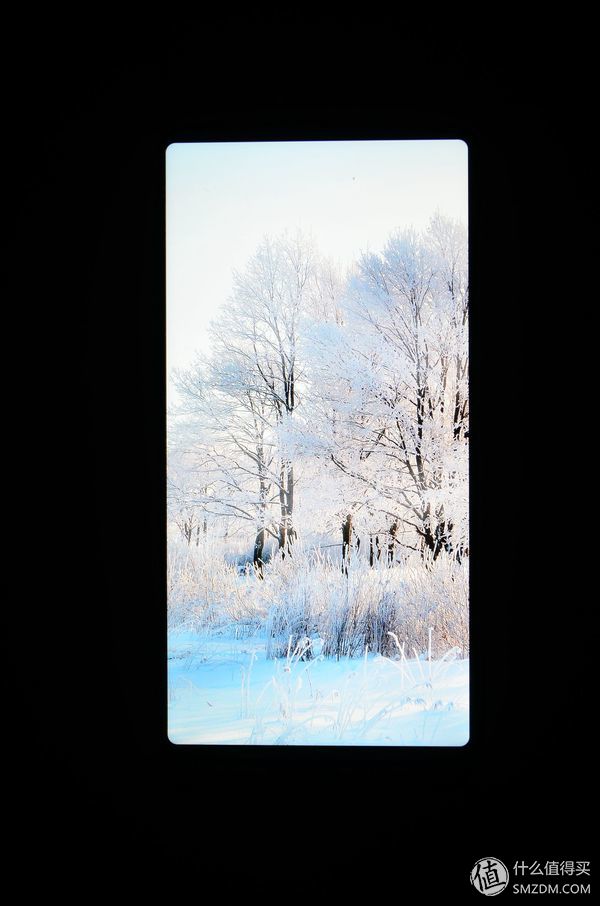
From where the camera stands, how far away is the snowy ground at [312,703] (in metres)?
1.05

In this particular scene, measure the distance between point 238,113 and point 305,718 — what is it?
1315 millimetres

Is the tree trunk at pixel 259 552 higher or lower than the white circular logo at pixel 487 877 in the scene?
higher

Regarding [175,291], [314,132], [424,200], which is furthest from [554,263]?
[175,291]

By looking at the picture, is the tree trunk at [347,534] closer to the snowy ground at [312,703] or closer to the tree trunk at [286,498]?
the tree trunk at [286,498]

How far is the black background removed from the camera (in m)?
1.00

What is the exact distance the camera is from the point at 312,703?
1.25 meters

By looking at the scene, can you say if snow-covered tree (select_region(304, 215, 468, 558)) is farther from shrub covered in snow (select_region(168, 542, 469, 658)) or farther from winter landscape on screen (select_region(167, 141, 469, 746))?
shrub covered in snow (select_region(168, 542, 469, 658))

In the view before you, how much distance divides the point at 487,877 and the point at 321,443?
2448 mm

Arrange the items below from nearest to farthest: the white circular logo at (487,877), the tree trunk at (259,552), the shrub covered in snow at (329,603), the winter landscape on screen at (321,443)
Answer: the white circular logo at (487,877) < the winter landscape on screen at (321,443) < the shrub covered in snow at (329,603) < the tree trunk at (259,552)

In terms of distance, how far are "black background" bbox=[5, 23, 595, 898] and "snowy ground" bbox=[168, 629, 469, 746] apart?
0.04 m
